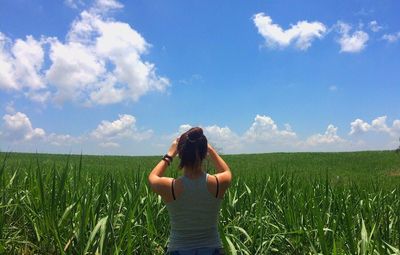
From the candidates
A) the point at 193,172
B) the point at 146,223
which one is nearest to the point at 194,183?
the point at 193,172

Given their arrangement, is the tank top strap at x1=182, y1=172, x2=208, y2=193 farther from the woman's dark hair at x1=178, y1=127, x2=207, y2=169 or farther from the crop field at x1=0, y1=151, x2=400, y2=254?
the crop field at x1=0, y1=151, x2=400, y2=254

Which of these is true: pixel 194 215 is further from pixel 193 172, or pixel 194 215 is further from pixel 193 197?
pixel 193 172

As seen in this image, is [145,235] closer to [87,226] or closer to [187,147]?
[87,226]

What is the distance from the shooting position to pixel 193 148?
3.16m

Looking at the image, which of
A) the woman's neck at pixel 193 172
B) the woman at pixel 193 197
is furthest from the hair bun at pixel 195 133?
the woman's neck at pixel 193 172

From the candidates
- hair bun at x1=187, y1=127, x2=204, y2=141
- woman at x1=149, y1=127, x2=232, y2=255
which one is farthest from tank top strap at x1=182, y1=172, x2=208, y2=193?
hair bun at x1=187, y1=127, x2=204, y2=141

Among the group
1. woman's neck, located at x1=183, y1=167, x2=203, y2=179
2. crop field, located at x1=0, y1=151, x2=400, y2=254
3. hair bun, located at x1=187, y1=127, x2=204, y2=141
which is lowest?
crop field, located at x1=0, y1=151, x2=400, y2=254

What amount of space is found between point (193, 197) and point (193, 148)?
1.06ft

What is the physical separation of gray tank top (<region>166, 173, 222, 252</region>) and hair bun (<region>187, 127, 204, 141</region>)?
0.82 ft

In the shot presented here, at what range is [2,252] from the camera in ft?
14.4

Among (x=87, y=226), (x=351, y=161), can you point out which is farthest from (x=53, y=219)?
(x=351, y=161)

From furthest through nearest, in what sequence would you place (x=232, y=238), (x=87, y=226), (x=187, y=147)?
1. (x=232, y=238)
2. (x=87, y=226)
3. (x=187, y=147)

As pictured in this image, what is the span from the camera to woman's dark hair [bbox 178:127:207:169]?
317 cm

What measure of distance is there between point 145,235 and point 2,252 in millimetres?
1419
